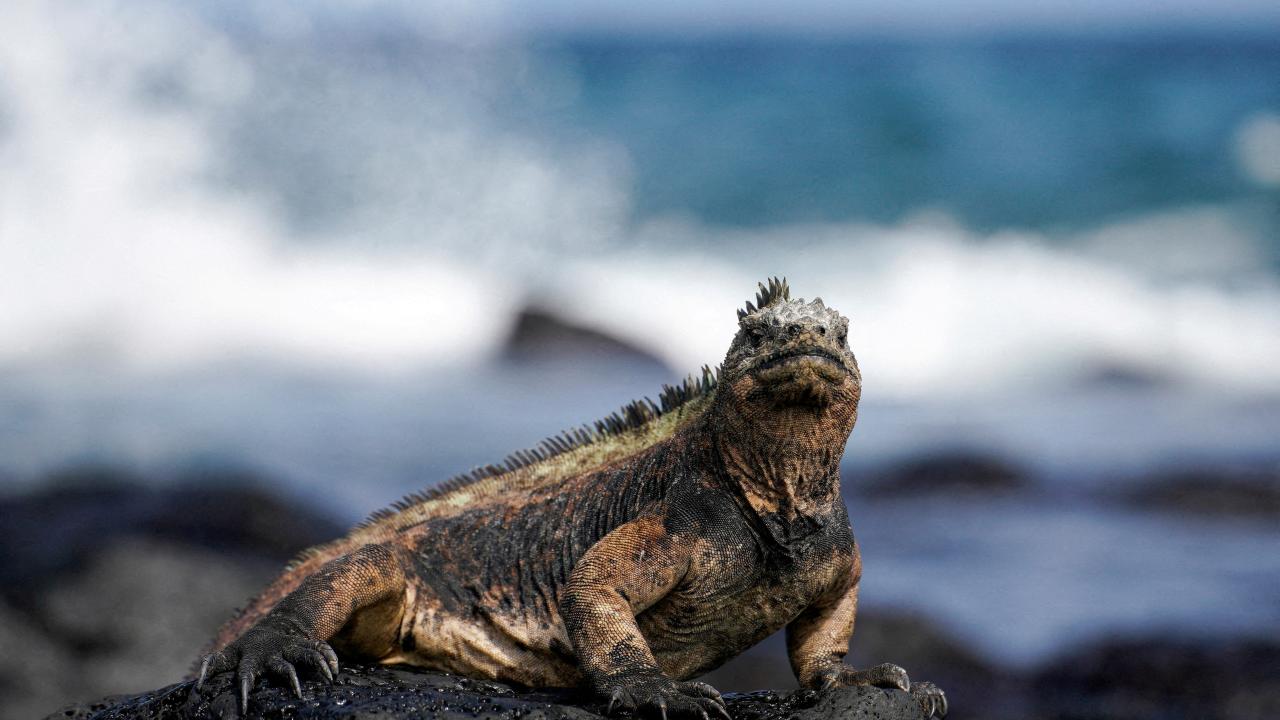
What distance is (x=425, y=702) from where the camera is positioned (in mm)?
4750

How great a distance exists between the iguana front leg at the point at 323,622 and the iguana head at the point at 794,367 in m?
1.58

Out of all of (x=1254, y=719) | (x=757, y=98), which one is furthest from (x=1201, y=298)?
(x=1254, y=719)

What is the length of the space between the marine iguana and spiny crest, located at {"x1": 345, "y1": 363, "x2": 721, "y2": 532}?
1 centimetres

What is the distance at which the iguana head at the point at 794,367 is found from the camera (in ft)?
15.7

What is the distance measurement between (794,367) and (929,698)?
1391mm

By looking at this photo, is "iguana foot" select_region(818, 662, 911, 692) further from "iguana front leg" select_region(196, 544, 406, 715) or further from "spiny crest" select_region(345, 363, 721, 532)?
"iguana front leg" select_region(196, 544, 406, 715)

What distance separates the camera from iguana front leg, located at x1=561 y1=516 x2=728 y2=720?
4.61m

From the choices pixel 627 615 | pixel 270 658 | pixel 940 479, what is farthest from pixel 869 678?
Result: pixel 940 479

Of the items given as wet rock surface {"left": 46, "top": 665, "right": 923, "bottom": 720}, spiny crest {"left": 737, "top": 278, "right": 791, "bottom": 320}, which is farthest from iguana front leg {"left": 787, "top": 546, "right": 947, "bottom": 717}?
spiny crest {"left": 737, "top": 278, "right": 791, "bottom": 320}

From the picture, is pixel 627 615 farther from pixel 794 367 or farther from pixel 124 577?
pixel 124 577

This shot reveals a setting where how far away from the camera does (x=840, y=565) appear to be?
5.30m

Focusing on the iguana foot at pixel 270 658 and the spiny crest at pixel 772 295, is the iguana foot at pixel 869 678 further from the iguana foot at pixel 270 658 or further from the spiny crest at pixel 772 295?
the iguana foot at pixel 270 658

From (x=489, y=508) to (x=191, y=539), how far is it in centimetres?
653

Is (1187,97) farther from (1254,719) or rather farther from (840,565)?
(840,565)
